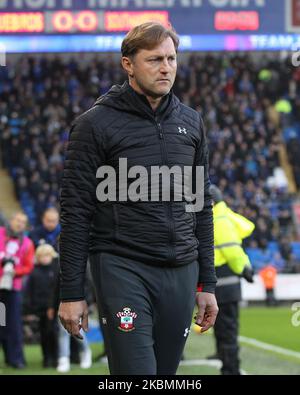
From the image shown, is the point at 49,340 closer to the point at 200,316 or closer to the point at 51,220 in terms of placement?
the point at 51,220

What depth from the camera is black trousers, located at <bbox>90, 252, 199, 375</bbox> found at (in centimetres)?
480

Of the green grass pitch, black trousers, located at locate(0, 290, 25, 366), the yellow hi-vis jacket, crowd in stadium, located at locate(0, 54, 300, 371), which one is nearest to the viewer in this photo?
the yellow hi-vis jacket

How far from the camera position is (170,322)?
4.93 metres

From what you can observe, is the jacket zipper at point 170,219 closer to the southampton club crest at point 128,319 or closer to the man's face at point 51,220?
the southampton club crest at point 128,319

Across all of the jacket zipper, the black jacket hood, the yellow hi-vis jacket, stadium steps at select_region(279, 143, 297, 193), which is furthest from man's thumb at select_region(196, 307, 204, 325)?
stadium steps at select_region(279, 143, 297, 193)

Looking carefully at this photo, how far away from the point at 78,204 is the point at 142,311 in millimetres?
573

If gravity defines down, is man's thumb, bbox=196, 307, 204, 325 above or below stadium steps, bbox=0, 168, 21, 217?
above

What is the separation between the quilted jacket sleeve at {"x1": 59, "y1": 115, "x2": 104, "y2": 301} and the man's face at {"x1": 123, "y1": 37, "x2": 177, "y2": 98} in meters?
0.33

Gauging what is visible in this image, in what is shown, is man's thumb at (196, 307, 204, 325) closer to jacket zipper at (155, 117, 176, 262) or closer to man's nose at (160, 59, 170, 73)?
jacket zipper at (155, 117, 176, 262)

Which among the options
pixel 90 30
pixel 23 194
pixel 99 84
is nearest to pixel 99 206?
pixel 90 30

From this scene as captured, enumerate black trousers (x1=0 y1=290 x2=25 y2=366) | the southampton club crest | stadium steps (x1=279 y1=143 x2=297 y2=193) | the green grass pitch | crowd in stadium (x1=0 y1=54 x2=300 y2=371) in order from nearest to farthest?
the southampton club crest, the green grass pitch, black trousers (x1=0 y1=290 x2=25 y2=366), crowd in stadium (x1=0 y1=54 x2=300 y2=371), stadium steps (x1=279 y1=143 x2=297 y2=193)

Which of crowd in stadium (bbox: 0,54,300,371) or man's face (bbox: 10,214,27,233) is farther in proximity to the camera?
crowd in stadium (bbox: 0,54,300,371)

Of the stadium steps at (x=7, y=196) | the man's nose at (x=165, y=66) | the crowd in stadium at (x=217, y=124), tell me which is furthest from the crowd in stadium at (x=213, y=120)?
the man's nose at (x=165, y=66)
